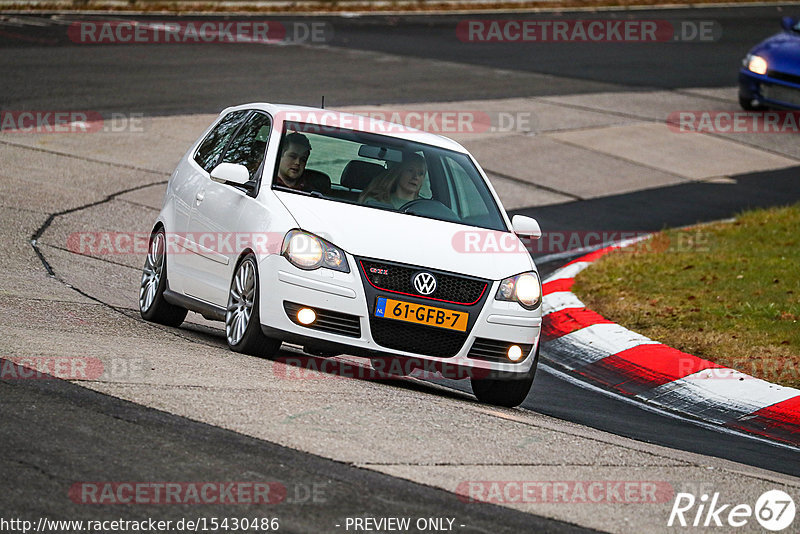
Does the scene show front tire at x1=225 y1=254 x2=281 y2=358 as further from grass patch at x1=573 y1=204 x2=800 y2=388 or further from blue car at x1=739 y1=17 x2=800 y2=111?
blue car at x1=739 y1=17 x2=800 y2=111

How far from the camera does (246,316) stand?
8.00 m

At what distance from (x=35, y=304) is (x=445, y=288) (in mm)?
2829

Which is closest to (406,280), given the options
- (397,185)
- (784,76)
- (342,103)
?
(397,185)

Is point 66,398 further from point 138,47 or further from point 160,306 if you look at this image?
point 138,47

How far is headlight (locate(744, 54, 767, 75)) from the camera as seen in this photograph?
20.6 meters

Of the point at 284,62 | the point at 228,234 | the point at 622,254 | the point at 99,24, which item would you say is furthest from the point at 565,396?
the point at 99,24

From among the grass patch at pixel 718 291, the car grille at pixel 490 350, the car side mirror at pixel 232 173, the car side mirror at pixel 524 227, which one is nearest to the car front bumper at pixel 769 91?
the grass patch at pixel 718 291

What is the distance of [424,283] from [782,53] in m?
14.4

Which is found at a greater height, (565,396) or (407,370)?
(407,370)

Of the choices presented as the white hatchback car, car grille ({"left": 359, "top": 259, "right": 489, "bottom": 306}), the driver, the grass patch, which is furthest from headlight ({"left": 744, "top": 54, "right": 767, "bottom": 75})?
car grille ({"left": 359, "top": 259, "right": 489, "bottom": 306})

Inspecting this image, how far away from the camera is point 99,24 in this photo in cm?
2488

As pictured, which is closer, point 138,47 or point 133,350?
point 133,350

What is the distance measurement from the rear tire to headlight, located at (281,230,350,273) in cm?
116

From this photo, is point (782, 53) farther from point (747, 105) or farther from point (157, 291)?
point (157, 291)
